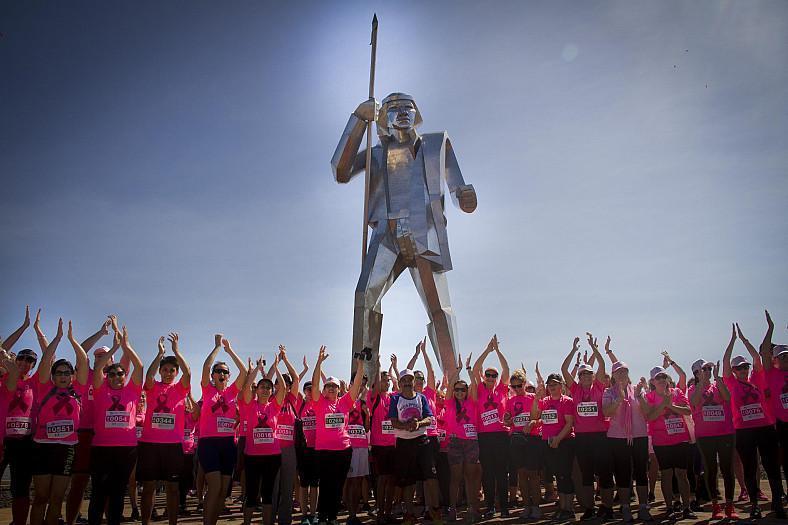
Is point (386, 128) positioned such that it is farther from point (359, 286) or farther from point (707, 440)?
point (707, 440)

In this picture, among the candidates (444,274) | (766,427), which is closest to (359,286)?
(444,274)

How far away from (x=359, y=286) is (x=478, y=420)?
167 inches

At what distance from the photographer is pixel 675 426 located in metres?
7.75

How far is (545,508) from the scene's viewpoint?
9203mm

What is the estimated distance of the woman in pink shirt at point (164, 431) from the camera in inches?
258

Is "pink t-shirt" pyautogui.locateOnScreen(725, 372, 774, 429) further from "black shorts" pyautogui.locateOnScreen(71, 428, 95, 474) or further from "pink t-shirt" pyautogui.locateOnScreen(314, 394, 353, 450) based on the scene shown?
"black shorts" pyautogui.locateOnScreen(71, 428, 95, 474)

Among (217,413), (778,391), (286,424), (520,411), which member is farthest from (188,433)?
(778,391)

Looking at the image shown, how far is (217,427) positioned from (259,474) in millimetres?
807

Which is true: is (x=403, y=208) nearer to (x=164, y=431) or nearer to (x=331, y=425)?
(x=331, y=425)

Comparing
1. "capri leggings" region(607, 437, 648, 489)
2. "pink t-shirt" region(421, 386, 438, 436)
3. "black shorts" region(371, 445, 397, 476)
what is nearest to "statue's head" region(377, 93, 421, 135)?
"pink t-shirt" region(421, 386, 438, 436)

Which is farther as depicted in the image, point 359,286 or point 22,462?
point 359,286

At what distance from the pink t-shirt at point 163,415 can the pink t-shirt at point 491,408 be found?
3905mm

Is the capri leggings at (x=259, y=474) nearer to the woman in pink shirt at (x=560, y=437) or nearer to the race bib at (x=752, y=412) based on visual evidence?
the woman in pink shirt at (x=560, y=437)

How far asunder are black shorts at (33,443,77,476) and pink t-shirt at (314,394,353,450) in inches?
102
